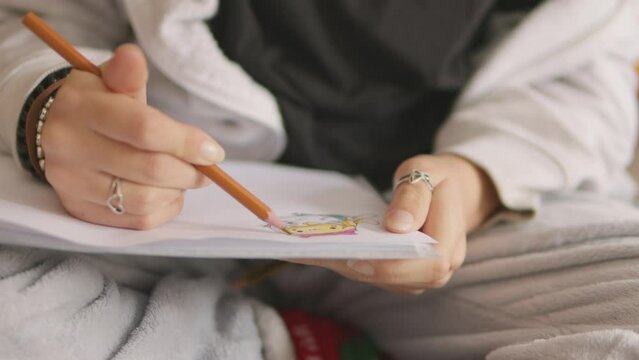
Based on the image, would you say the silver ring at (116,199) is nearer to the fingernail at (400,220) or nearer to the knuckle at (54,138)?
the knuckle at (54,138)

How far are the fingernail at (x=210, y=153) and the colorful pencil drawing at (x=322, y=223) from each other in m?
0.06

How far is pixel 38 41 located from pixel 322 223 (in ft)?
1.00

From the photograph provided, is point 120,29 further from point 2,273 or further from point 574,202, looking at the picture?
point 574,202

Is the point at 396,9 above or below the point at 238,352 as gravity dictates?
above

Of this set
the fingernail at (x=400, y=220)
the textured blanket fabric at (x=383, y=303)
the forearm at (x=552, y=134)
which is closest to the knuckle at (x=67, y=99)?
the textured blanket fabric at (x=383, y=303)

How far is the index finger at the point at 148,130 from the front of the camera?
1.42 feet

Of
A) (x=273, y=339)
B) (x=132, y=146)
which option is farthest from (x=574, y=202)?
(x=132, y=146)

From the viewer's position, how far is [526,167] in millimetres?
697

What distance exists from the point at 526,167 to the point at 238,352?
0.33 m

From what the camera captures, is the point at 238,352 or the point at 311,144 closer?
the point at 238,352

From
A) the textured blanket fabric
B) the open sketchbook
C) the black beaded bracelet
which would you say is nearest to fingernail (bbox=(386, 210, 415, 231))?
the open sketchbook

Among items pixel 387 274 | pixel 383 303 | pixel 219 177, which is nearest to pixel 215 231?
pixel 219 177

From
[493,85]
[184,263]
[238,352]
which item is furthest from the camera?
[493,85]

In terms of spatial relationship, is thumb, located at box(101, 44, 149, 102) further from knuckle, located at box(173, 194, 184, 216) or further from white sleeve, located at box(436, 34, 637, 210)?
white sleeve, located at box(436, 34, 637, 210)
